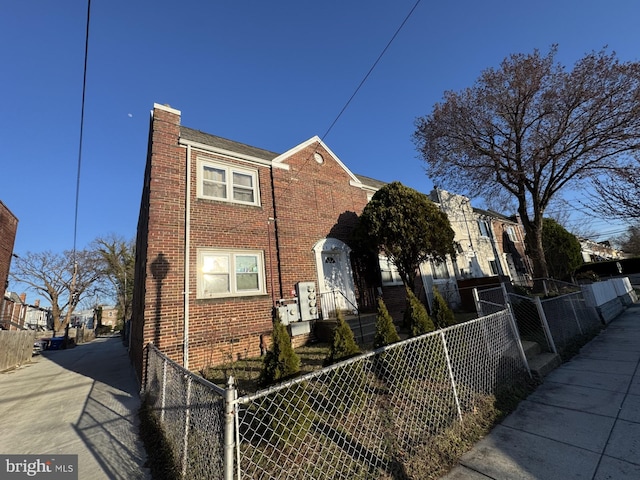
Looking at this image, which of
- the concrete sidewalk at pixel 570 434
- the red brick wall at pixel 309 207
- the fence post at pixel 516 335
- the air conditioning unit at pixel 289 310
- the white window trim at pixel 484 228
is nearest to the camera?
the concrete sidewalk at pixel 570 434

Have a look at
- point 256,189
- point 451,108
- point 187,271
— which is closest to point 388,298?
point 256,189

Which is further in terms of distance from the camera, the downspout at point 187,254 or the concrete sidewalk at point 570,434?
the downspout at point 187,254

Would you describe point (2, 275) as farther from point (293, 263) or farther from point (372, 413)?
point (372, 413)

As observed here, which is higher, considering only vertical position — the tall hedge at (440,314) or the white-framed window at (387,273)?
the white-framed window at (387,273)

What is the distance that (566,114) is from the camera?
12008 millimetres

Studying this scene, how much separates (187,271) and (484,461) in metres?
6.72

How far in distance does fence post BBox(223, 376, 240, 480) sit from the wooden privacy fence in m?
14.9

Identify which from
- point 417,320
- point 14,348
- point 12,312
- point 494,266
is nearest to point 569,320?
point 417,320

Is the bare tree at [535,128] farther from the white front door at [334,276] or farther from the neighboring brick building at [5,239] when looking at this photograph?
the neighboring brick building at [5,239]

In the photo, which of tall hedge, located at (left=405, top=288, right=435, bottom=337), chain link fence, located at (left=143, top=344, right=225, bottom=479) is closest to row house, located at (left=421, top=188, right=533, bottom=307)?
tall hedge, located at (left=405, top=288, right=435, bottom=337)

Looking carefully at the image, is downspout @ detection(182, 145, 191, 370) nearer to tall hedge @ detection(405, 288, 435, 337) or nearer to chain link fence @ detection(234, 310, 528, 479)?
chain link fence @ detection(234, 310, 528, 479)

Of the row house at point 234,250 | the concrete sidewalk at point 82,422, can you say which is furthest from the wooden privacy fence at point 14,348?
the row house at point 234,250

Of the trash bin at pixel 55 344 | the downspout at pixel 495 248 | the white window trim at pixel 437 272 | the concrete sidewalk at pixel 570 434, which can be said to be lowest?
the concrete sidewalk at pixel 570 434

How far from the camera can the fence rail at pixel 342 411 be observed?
2.29 metres
